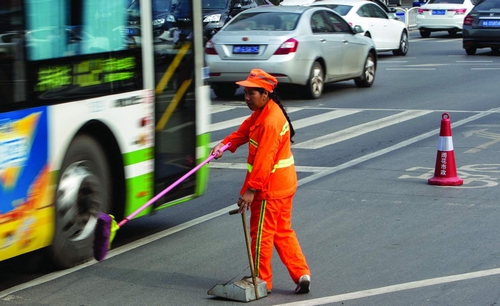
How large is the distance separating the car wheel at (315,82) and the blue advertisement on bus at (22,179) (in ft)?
36.9

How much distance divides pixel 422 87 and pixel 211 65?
4.93 meters

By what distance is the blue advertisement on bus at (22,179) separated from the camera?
5.63 meters

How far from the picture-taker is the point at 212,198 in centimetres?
922

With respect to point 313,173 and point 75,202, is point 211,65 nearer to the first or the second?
point 313,173

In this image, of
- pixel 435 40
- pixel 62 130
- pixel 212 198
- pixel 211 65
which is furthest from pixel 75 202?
pixel 435 40

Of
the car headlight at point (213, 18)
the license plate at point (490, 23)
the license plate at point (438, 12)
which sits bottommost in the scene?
the license plate at point (490, 23)

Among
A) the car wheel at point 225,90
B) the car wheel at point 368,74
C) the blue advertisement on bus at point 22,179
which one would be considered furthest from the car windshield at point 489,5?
the blue advertisement on bus at point 22,179

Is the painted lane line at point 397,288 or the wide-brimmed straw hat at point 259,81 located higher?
the wide-brimmed straw hat at point 259,81

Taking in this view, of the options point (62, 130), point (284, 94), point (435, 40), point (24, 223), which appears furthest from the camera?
point (435, 40)

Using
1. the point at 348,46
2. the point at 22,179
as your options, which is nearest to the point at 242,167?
the point at 22,179

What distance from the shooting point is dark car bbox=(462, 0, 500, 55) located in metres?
25.7

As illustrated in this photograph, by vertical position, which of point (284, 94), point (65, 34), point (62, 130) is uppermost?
point (65, 34)

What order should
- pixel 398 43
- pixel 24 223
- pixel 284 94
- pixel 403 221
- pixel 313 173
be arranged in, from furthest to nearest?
pixel 398 43 < pixel 284 94 < pixel 313 173 < pixel 403 221 < pixel 24 223

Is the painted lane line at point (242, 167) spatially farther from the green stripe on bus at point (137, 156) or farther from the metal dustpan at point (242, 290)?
the metal dustpan at point (242, 290)
